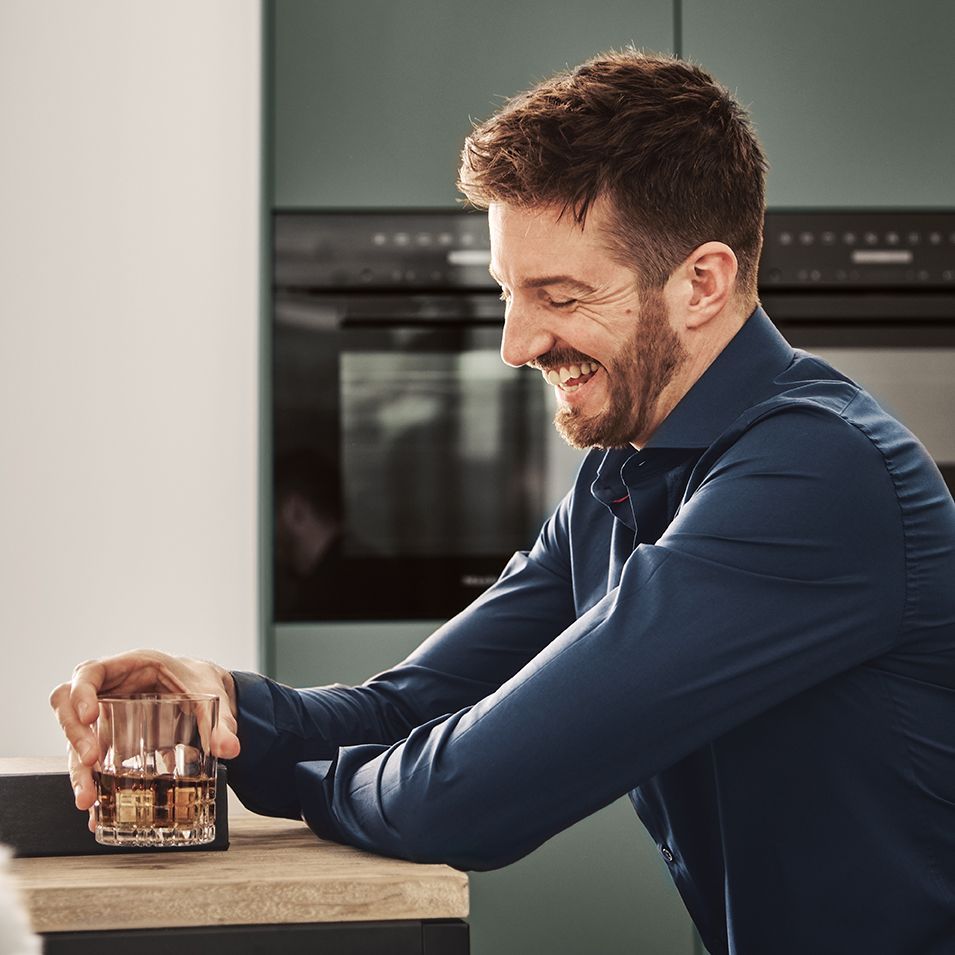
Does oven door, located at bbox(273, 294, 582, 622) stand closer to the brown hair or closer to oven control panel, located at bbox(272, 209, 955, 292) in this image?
oven control panel, located at bbox(272, 209, 955, 292)

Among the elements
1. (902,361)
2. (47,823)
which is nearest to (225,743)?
(47,823)

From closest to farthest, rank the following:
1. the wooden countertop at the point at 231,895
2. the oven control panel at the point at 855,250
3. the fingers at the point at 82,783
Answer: the wooden countertop at the point at 231,895
the fingers at the point at 82,783
the oven control panel at the point at 855,250

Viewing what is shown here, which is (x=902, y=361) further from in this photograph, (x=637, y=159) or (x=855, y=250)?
(x=637, y=159)

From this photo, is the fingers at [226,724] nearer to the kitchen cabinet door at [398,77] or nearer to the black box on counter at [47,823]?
the black box on counter at [47,823]

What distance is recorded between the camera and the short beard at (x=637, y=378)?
124cm

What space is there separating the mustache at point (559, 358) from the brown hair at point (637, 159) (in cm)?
8

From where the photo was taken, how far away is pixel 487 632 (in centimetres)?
140

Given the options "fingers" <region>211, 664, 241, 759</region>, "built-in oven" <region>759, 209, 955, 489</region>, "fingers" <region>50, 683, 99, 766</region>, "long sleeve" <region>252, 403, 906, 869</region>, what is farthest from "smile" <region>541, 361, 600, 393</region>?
"built-in oven" <region>759, 209, 955, 489</region>

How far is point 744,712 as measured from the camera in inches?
40.0

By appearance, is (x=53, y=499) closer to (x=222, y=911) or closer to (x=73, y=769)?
(x=73, y=769)

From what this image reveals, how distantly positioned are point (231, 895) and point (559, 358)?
1.93 feet

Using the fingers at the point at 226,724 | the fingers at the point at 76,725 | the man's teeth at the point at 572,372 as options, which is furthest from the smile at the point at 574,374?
the fingers at the point at 76,725

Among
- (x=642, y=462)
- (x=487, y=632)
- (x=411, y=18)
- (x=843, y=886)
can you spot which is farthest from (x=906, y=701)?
(x=411, y=18)

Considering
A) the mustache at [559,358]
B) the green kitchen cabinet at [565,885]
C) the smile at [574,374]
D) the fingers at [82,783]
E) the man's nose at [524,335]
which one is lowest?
the green kitchen cabinet at [565,885]
